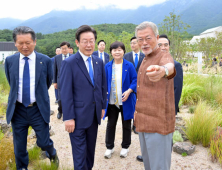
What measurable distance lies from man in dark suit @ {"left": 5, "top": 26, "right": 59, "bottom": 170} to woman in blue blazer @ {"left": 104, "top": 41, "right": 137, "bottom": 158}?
3.82ft

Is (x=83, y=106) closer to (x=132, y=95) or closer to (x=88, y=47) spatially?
(x=88, y=47)

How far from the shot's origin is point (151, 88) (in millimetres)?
1750

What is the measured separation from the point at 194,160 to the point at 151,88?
2.28 m

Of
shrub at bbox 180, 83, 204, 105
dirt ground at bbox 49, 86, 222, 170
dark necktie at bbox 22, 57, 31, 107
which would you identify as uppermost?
dark necktie at bbox 22, 57, 31, 107

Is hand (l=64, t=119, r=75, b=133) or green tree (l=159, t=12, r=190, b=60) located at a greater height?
green tree (l=159, t=12, r=190, b=60)

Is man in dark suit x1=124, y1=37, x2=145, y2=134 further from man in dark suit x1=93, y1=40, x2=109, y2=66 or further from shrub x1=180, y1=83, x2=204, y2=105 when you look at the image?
shrub x1=180, y1=83, x2=204, y2=105

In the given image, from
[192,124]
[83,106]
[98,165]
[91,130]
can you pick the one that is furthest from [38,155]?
[192,124]

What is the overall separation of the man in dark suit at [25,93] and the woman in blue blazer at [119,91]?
3.82 ft

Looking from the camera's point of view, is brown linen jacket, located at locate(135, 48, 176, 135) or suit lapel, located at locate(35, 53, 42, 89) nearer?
brown linen jacket, located at locate(135, 48, 176, 135)

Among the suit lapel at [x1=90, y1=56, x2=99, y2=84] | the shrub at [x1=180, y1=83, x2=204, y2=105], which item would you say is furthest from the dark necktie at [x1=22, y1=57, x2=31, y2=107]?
the shrub at [x1=180, y1=83, x2=204, y2=105]

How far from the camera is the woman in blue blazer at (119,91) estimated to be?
3246 millimetres

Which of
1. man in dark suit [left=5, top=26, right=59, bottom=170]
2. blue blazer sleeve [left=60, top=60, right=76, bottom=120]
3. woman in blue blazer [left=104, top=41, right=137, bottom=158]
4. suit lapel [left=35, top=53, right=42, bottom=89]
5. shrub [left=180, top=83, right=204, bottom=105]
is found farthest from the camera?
shrub [left=180, top=83, right=204, bottom=105]

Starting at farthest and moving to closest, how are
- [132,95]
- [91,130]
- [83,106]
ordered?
[132,95], [91,130], [83,106]

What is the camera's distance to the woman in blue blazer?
3.25 meters
